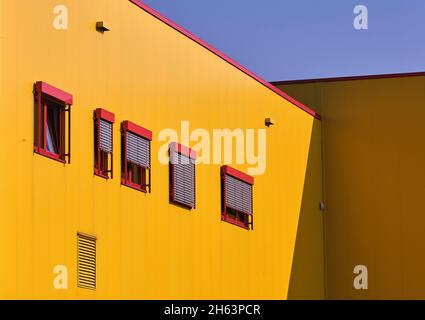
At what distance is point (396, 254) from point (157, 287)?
1130 cm

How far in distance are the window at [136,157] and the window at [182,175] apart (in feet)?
3.46

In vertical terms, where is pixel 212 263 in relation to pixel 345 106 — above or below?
below

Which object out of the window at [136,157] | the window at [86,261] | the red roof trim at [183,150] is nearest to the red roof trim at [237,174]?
the red roof trim at [183,150]

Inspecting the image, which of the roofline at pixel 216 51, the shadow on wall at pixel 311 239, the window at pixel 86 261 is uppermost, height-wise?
the roofline at pixel 216 51

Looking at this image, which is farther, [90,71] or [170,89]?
[170,89]

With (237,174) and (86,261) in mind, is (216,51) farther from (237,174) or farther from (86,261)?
(86,261)

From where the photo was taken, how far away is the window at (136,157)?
24.7 meters

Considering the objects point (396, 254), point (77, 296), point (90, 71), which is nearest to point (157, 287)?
point (77, 296)

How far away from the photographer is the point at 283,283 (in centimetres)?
3222

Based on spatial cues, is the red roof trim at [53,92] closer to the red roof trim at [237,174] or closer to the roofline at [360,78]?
the red roof trim at [237,174]

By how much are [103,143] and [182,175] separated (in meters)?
3.59

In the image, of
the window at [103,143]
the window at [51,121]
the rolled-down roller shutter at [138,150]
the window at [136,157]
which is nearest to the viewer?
the window at [51,121]

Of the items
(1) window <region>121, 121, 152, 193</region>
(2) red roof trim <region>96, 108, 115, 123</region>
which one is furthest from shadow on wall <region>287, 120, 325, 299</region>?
(2) red roof trim <region>96, 108, 115, 123</region>
